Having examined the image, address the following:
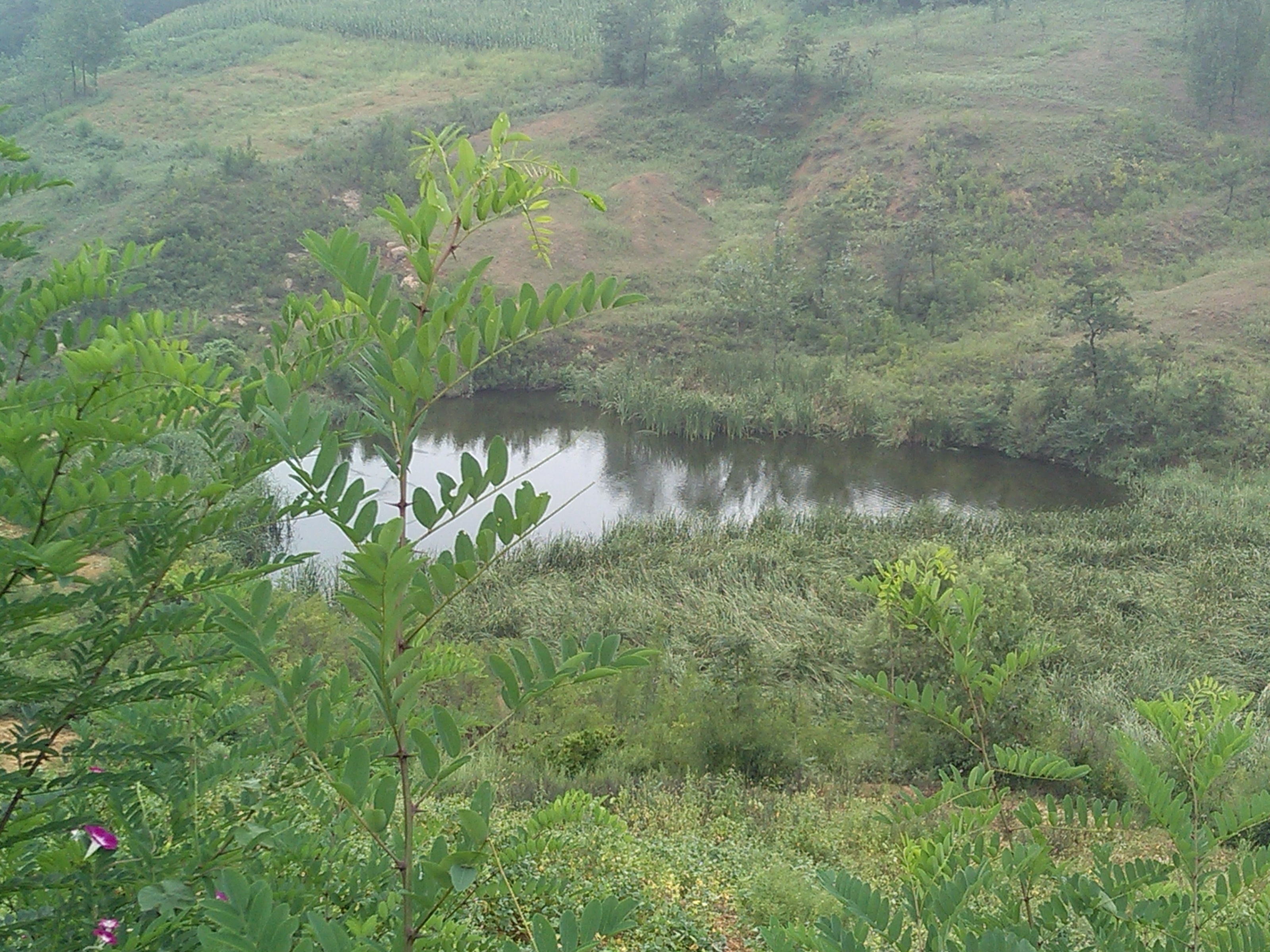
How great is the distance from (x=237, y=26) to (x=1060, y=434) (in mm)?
35536

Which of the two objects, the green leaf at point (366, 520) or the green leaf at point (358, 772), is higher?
the green leaf at point (366, 520)

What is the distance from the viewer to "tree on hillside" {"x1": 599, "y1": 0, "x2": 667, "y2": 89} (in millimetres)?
30422

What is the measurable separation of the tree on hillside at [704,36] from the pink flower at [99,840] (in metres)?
31.1

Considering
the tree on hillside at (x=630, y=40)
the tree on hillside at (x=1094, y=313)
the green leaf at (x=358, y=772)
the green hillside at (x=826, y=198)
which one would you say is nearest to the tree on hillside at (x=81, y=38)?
the green hillside at (x=826, y=198)

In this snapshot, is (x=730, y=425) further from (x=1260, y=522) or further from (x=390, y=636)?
(x=390, y=636)

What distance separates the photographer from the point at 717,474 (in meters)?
13.8

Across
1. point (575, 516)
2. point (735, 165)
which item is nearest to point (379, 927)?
point (575, 516)

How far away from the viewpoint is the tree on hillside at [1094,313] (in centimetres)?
1406

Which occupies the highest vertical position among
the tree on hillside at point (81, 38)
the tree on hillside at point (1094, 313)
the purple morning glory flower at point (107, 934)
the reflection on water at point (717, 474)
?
the tree on hillside at point (81, 38)

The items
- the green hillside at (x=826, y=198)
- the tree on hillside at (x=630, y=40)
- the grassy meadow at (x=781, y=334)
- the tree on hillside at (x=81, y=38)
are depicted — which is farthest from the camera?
the tree on hillside at (x=630, y=40)

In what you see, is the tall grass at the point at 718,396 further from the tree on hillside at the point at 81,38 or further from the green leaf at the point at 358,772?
the tree on hillside at the point at 81,38

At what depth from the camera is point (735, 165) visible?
2706 cm

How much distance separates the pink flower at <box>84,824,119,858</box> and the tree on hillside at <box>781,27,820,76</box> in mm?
29867

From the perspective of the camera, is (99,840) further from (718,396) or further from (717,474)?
(718,396)
